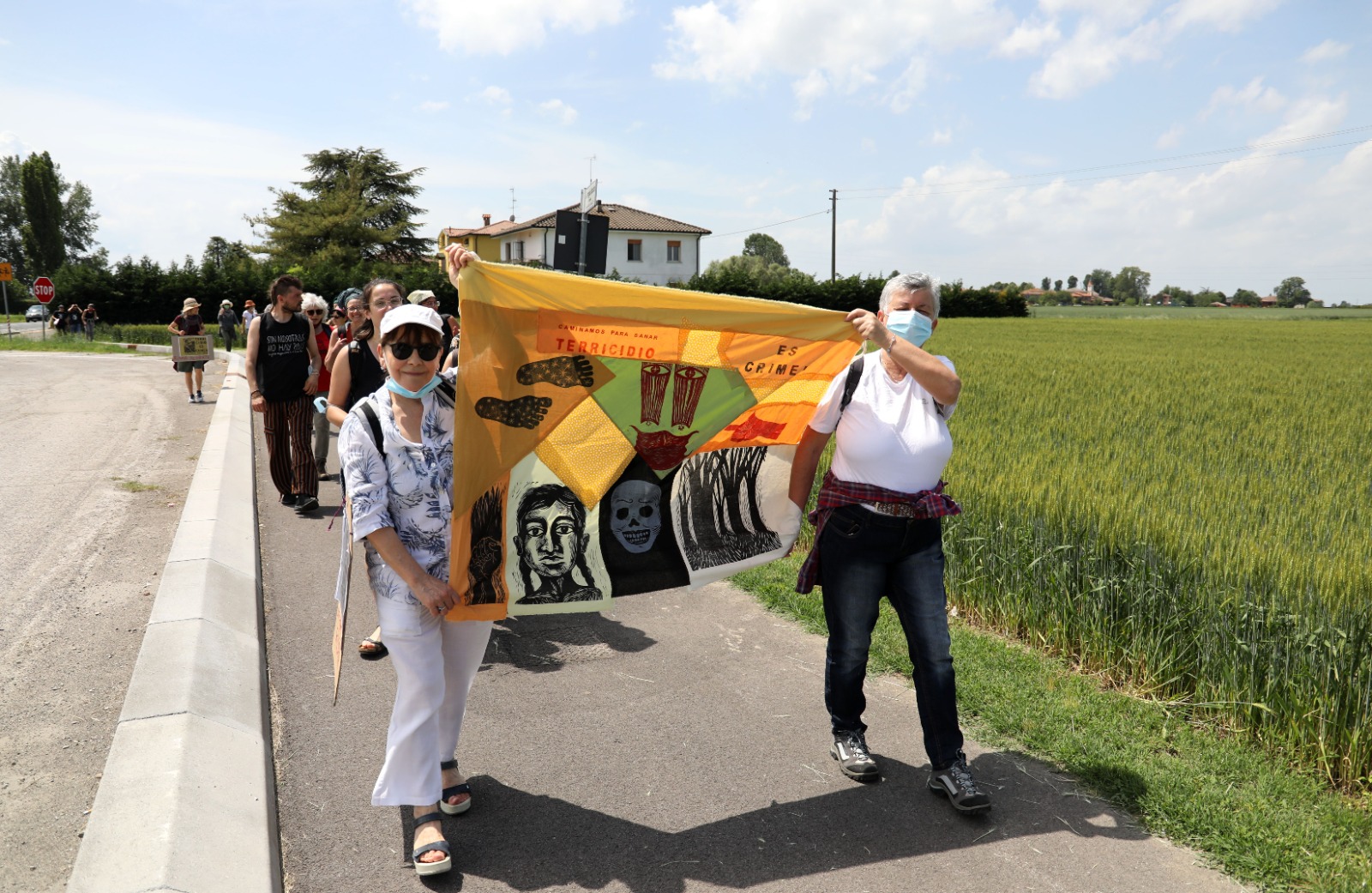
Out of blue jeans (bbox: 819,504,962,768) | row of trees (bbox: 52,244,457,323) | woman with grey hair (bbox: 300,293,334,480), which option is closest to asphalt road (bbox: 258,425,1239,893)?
blue jeans (bbox: 819,504,962,768)

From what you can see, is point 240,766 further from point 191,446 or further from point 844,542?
point 191,446

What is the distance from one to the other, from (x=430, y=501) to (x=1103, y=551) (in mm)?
3536

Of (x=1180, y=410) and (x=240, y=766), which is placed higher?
(x=1180, y=410)

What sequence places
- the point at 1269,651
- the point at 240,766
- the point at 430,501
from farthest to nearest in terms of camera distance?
1. the point at 1269,651
2. the point at 240,766
3. the point at 430,501

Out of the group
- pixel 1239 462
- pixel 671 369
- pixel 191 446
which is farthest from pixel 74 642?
pixel 1239 462

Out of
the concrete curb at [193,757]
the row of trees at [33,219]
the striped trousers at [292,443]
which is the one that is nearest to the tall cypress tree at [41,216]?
the row of trees at [33,219]

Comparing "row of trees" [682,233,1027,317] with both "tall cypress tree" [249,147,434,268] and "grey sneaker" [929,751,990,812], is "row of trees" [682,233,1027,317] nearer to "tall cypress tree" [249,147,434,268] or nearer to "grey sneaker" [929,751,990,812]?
"tall cypress tree" [249,147,434,268]

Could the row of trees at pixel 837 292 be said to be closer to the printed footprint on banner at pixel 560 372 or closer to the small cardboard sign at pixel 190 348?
the small cardboard sign at pixel 190 348

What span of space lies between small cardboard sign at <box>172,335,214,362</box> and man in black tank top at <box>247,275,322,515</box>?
1030 centimetres

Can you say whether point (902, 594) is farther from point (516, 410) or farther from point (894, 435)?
point (516, 410)

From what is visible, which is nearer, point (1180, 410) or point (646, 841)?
point (646, 841)

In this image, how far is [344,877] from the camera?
318 centimetres

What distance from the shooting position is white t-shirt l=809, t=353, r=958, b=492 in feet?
11.8

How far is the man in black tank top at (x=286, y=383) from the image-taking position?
8.15 m
